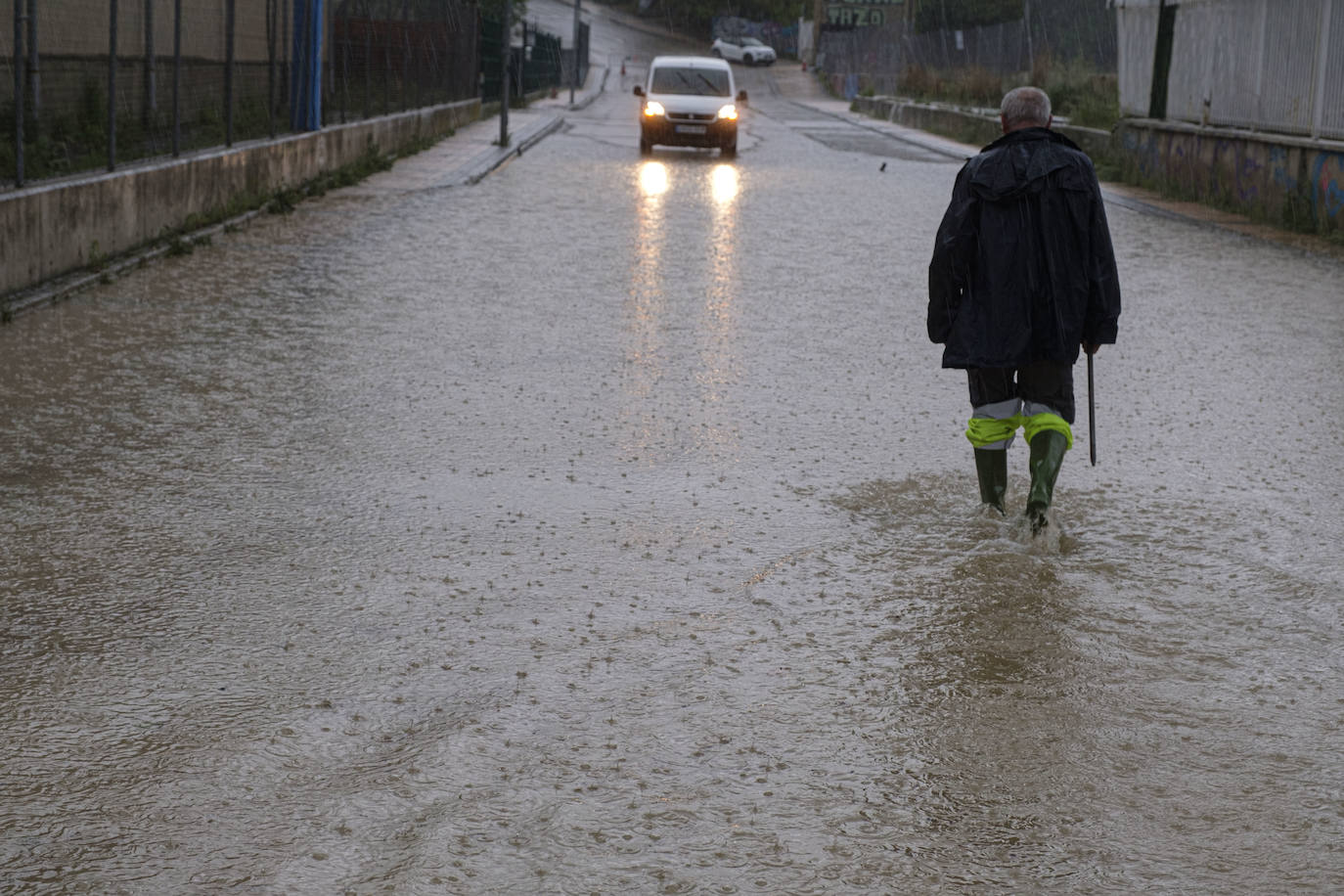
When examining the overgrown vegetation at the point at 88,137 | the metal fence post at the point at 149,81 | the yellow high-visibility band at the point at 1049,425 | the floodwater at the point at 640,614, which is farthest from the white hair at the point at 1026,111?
the metal fence post at the point at 149,81

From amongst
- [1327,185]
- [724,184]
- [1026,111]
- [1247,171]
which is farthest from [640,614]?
[724,184]

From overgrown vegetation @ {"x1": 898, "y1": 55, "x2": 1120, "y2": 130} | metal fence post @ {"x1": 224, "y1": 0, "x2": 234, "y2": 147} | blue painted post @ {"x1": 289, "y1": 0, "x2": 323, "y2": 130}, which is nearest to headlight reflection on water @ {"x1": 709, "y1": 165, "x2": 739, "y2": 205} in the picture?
blue painted post @ {"x1": 289, "y1": 0, "x2": 323, "y2": 130}

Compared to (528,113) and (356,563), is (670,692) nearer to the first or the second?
(356,563)

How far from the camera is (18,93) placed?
1059 cm

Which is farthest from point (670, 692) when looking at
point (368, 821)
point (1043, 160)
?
point (1043, 160)

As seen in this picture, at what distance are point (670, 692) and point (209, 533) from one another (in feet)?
6.70

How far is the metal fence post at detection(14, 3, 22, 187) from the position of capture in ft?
34.7

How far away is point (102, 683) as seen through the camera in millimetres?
4379

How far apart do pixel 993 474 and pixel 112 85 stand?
8.53 metres

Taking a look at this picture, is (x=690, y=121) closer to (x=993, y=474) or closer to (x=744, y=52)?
(x=993, y=474)

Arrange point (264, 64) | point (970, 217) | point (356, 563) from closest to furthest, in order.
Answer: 1. point (356, 563)
2. point (970, 217)
3. point (264, 64)

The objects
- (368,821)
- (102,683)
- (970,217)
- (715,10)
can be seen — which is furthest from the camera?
(715,10)

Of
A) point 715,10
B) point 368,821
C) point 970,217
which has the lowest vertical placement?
point 368,821

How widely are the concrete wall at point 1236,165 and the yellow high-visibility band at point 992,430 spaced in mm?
11968
